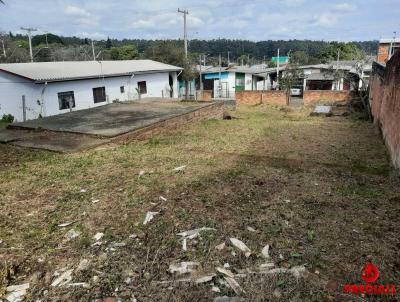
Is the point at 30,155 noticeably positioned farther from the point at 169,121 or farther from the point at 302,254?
the point at 302,254

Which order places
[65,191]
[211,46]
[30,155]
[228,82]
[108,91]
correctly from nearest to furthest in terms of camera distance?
1. [65,191]
2. [30,155]
3. [108,91]
4. [228,82]
5. [211,46]

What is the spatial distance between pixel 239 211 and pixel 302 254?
1170 mm

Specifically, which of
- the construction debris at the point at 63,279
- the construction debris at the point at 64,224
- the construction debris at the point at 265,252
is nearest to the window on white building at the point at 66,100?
the construction debris at the point at 64,224

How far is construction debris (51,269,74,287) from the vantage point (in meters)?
2.92

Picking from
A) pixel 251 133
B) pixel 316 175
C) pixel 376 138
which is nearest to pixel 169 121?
pixel 251 133

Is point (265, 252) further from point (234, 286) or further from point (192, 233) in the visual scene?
point (192, 233)

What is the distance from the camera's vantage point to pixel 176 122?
1123 cm

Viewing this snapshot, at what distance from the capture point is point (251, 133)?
35.0 feet

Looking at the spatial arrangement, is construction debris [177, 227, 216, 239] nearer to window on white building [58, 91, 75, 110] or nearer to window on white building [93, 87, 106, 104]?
window on white building [58, 91, 75, 110]

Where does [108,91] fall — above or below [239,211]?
above

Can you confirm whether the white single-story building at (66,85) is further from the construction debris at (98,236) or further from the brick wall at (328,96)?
the construction debris at (98,236)

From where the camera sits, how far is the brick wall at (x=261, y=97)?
21312 mm

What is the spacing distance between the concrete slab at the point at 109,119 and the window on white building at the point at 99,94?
4.80 metres

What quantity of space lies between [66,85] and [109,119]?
7060mm
